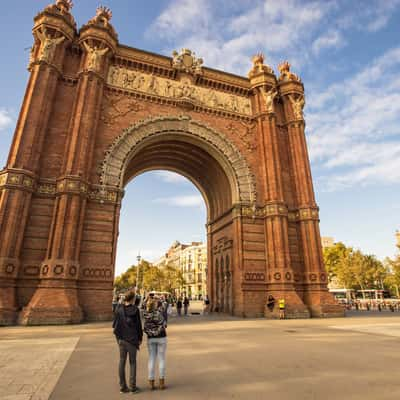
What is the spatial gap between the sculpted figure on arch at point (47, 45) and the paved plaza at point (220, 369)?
17.5 metres

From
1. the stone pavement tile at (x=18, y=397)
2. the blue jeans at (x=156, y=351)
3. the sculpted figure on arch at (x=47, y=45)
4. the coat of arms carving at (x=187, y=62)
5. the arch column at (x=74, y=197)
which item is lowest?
the stone pavement tile at (x=18, y=397)

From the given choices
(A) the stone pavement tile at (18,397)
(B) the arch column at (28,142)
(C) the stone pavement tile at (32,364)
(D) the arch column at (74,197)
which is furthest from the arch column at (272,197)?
(A) the stone pavement tile at (18,397)

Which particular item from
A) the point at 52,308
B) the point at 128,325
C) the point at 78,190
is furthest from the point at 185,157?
the point at 128,325

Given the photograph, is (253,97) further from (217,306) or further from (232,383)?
(232,383)

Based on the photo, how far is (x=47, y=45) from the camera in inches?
760

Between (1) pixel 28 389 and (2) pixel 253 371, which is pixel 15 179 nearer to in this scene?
(1) pixel 28 389

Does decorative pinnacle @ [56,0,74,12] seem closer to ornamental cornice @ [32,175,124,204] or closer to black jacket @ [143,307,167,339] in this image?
ornamental cornice @ [32,175,124,204]

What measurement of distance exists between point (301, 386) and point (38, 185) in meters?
17.7

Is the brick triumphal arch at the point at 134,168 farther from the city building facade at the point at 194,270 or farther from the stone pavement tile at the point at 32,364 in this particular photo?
the city building facade at the point at 194,270

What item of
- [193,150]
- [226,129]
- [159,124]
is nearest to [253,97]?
[226,129]

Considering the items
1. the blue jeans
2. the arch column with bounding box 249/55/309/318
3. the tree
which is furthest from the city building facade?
the blue jeans

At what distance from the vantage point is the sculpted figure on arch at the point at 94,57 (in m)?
20.1

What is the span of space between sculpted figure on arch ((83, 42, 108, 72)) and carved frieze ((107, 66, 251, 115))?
5.02ft

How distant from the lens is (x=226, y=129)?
24.4 m
